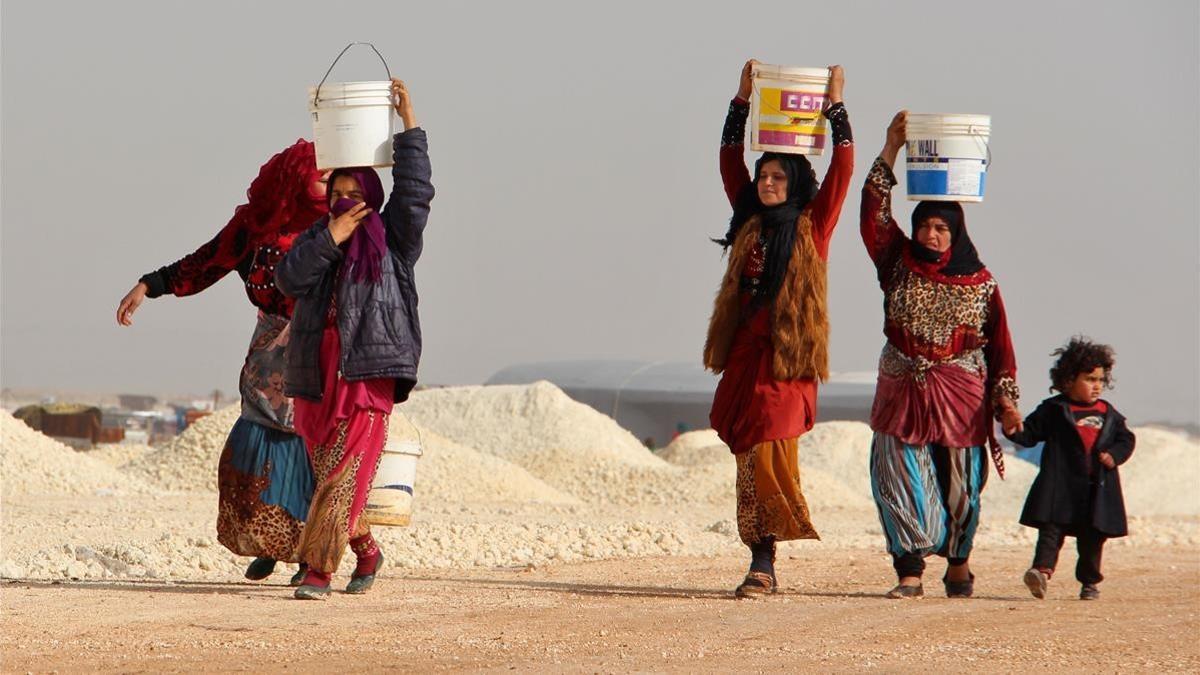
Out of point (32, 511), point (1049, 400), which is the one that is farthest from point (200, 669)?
point (32, 511)

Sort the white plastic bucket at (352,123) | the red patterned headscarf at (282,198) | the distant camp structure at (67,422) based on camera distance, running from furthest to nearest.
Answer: the distant camp structure at (67,422) → the red patterned headscarf at (282,198) → the white plastic bucket at (352,123)

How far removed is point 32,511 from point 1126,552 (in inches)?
315

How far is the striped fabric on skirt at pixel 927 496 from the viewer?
8250 millimetres

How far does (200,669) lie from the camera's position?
549 centimetres

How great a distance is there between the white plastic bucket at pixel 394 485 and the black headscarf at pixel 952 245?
7.95 ft

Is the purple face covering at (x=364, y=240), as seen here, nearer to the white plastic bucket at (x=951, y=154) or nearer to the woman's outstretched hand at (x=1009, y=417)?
the white plastic bucket at (x=951, y=154)

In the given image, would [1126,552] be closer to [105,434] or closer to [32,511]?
[32,511]

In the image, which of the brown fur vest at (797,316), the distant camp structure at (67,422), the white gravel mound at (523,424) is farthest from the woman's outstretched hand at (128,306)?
the distant camp structure at (67,422)

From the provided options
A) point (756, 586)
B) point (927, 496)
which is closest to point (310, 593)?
point (756, 586)

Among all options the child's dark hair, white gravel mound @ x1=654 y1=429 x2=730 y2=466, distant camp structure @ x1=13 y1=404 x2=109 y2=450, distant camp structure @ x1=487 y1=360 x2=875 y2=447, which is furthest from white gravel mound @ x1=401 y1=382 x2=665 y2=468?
distant camp structure @ x1=487 y1=360 x2=875 y2=447

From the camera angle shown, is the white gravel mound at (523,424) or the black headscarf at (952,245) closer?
the black headscarf at (952,245)

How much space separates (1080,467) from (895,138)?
5.81 ft

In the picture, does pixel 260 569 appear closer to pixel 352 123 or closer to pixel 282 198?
pixel 282 198

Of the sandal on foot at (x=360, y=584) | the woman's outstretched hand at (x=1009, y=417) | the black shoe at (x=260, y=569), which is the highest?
the woman's outstretched hand at (x=1009, y=417)
